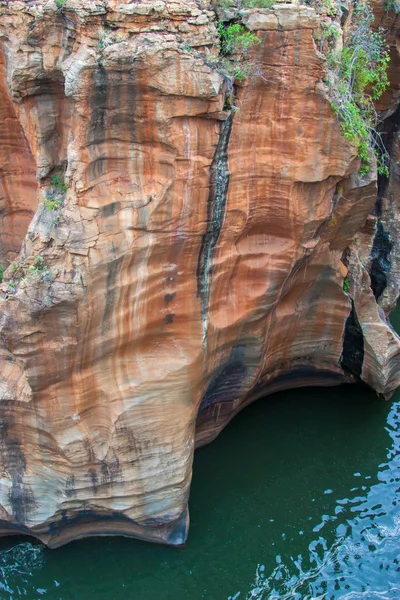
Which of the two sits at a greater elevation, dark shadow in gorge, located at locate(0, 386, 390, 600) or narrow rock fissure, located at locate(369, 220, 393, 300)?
narrow rock fissure, located at locate(369, 220, 393, 300)

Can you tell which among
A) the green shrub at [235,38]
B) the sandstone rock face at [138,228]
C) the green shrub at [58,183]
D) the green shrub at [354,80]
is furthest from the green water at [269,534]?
the green shrub at [235,38]

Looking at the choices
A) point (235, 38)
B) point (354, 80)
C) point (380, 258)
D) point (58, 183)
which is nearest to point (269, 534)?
point (58, 183)

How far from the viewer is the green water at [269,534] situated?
26.1 feet

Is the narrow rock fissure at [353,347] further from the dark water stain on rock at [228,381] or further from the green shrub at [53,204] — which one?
the green shrub at [53,204]

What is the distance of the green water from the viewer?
7961mm

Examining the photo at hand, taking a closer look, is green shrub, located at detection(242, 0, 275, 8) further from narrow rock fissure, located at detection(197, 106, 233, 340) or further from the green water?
the green water

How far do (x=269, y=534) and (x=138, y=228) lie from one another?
4996 millimetres

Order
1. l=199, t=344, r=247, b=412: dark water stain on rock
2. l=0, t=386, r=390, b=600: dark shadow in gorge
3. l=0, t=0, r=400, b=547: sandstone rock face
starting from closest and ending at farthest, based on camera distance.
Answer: l=0, t=0, r=400, b=547: sandstone rock face < l=0, t=386, r=390, b=600: dark shadow in gorge < l=199, t=344, r=247, b=412: dark water stain on rock

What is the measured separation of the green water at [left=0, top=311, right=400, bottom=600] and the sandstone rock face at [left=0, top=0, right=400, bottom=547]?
41 centimetres

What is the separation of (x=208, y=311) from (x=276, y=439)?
3581 mm

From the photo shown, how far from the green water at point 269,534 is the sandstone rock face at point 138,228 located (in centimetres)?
41

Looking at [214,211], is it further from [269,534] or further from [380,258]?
[380,258]

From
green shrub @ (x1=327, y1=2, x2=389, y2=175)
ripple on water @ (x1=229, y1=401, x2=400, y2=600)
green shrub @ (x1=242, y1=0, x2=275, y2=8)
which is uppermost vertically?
green shrub @ (x1=242, y1=0, x2=275, y2=8)

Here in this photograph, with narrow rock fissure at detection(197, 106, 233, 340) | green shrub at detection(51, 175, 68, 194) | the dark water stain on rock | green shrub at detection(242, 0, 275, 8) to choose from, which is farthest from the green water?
green shrub at detection(242, 0, 275, 8)
